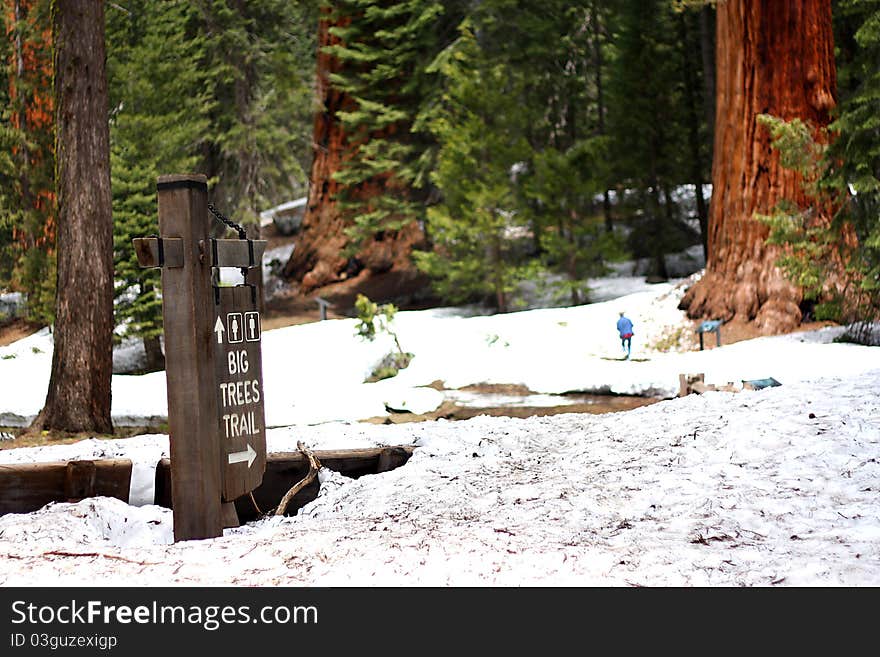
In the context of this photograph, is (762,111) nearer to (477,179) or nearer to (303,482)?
(477,179)

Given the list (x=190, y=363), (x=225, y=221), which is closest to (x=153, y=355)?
(x=225, y=221)

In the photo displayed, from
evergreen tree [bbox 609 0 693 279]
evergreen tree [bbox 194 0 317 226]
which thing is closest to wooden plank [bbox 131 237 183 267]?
evergreen tree [bbox 194 0 317 226]

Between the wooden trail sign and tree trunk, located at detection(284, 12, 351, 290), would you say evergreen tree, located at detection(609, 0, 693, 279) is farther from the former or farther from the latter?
the wooden trail sign

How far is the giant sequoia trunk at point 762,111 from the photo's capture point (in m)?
15.8

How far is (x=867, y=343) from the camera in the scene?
45.3ft

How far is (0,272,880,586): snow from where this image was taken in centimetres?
433

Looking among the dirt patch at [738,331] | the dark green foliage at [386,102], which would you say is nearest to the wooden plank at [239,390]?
the dirt patch at [738,331]

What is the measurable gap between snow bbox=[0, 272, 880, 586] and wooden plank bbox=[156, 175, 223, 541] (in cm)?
34

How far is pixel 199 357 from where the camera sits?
563cm

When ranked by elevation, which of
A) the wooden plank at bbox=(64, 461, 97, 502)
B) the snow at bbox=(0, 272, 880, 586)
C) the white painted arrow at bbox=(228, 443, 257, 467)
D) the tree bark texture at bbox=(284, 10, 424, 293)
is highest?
the tree bark texture at bbox=(284, 10, 424, 293)

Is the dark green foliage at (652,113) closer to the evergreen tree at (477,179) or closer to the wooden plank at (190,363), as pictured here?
the evergreen tree at (477,179)

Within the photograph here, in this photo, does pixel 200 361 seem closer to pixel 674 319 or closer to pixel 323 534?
pixel 323 534

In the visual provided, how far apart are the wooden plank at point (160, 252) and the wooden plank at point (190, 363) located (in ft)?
0.13

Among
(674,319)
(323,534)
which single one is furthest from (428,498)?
(674,319)
